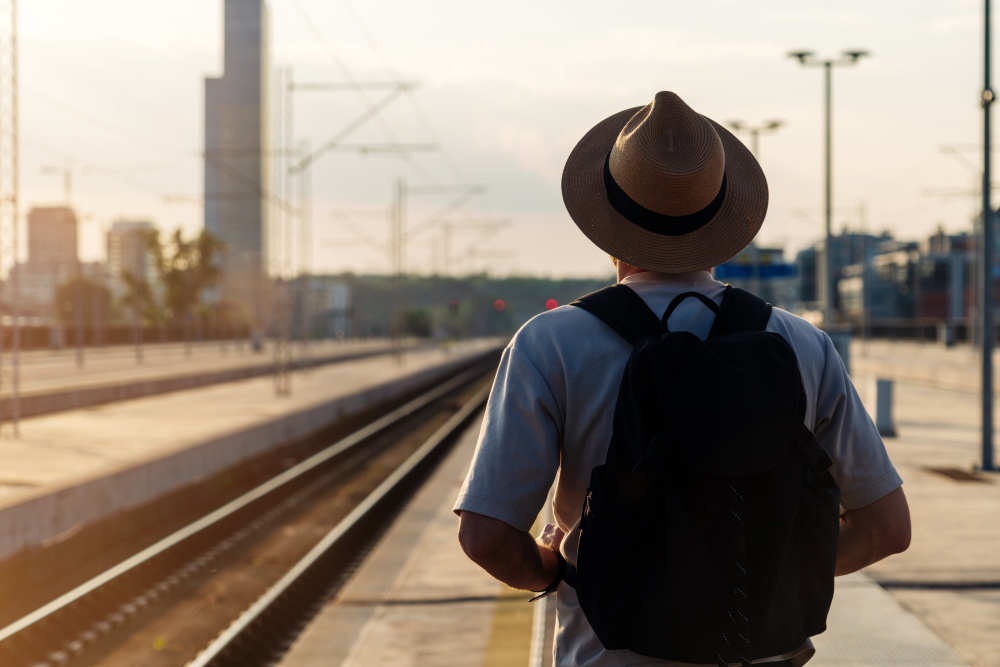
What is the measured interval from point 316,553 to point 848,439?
800 centimetres

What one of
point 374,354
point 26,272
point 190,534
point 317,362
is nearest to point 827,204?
point 190,534

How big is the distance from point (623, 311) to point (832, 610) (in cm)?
440

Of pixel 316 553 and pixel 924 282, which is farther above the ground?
pixel 924 282

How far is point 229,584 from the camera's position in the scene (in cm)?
875

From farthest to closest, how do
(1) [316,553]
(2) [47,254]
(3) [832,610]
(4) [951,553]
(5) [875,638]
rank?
(2) [47,254] → (1) [316,553] → (4) [951,553] → (3) [832,610] → (5) [875,638]

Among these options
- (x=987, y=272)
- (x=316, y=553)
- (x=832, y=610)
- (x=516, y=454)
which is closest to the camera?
(x=516, y=454)

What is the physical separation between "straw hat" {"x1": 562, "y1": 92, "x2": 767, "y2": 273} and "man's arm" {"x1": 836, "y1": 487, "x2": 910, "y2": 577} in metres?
0.60

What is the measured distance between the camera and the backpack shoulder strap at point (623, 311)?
5.95ft

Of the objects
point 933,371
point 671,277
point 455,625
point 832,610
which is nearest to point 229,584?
point 455,625

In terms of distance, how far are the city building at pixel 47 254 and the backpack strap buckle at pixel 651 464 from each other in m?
15.2

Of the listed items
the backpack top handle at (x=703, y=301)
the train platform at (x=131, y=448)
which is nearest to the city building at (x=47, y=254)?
the train platform at (x=131, y=448)

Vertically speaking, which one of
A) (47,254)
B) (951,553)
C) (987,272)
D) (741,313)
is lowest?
(951,553)

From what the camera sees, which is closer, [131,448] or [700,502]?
[700,502]

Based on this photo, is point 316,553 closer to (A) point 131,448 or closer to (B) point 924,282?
(A) point 131,448
